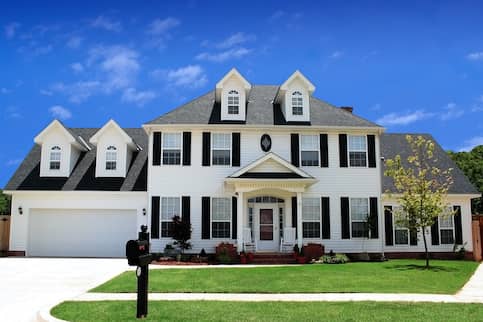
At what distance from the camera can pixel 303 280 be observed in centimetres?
1388

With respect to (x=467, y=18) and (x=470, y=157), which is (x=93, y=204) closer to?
(x=467, y=18)

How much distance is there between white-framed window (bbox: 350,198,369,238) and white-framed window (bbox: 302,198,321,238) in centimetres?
173

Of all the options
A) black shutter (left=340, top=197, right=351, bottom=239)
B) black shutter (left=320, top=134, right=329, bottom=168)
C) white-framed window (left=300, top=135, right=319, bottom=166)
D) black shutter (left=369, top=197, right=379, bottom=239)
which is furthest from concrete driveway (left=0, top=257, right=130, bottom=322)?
black shutter (left=369, top=197, right=379, bottom=239)

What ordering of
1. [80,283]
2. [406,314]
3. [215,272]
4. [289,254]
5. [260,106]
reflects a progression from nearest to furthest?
[406,314], [80,283], [215,272], [289,254], [260,106]

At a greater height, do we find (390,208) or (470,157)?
(470,157)

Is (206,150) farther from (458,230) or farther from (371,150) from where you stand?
(458,230)

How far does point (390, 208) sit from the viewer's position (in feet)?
77.3

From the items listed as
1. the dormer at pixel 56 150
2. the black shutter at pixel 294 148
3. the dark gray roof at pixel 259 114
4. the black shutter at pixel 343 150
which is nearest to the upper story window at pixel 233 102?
the dark gray roof at pixel 259 114

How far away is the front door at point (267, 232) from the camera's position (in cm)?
2267

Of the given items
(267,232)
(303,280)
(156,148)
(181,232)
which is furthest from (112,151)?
(303,280)

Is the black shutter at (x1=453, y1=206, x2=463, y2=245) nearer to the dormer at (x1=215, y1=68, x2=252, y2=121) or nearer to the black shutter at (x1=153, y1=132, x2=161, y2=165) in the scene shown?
the dormer at (x1=215, y1=68, x2=252, y2=121)

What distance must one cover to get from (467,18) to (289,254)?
42.2 feet

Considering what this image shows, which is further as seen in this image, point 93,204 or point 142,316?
A: point 93,204

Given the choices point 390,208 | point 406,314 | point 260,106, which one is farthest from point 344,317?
point 260,106
